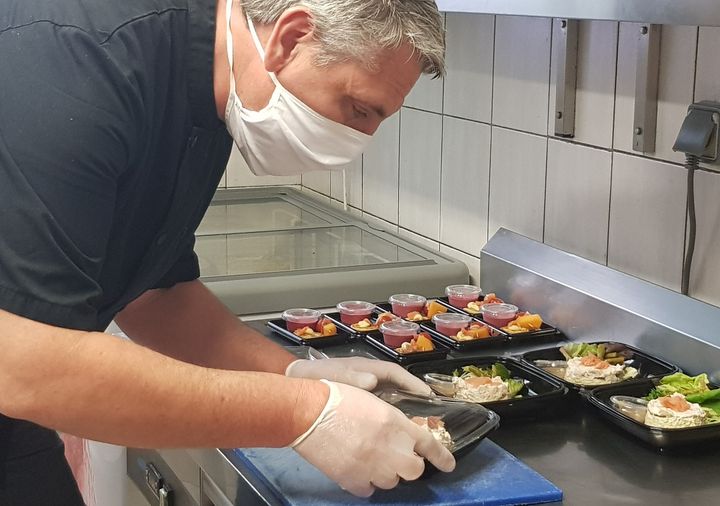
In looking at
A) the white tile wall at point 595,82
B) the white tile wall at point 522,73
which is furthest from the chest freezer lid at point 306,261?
the white tile wall at point 595,82

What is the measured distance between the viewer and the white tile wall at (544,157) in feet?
5.15

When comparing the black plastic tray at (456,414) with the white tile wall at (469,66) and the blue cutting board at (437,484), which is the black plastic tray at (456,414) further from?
the white tile wall at (469,66)

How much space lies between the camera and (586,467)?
1.29 meters

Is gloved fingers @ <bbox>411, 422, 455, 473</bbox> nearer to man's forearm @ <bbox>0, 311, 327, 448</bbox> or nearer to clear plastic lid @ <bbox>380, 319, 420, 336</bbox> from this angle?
man's forearm @ <bbox>0, 311, 327, 448</bbox>

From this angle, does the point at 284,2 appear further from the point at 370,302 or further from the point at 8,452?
the point at 370,302

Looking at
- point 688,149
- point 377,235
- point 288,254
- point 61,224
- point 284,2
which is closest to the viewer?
point 61,224

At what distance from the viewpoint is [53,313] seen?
991 millimetres

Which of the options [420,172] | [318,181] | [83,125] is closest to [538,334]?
[420,172]

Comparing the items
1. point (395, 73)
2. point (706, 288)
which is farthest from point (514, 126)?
point (395, 73)

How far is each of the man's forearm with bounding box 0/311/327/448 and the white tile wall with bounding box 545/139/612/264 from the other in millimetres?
827

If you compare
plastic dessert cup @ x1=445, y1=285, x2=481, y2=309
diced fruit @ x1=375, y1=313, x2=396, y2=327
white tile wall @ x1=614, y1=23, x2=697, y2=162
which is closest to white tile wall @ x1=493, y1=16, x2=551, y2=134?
white tile wall @ x1=614, y1=23, x2=697, y2=162

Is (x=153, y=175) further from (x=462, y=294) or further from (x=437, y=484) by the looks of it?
(x=462, y=294)

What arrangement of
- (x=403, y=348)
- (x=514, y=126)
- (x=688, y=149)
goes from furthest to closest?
(x=514, y=126), (x=403, y=348), (x=688, y=149)

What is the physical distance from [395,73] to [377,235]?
131 centimetres
